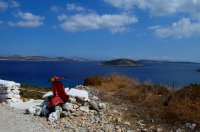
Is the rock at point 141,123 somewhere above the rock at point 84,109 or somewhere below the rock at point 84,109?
below

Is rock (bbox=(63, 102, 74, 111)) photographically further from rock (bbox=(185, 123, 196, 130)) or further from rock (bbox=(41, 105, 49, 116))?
rock (bbox=(185, 123, 196, 130))

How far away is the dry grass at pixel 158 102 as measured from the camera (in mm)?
11617

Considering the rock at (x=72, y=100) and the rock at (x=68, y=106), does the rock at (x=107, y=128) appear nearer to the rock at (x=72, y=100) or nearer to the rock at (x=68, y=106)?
the rock at (x=68, y=106)

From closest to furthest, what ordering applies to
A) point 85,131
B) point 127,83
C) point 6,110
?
1. point 85,131
2. point 6,110
3. point 127,83

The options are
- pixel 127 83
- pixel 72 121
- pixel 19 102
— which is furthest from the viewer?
pixel 127 83

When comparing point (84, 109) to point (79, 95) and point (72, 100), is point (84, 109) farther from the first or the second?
point (79, 95)

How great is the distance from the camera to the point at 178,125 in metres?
11.1

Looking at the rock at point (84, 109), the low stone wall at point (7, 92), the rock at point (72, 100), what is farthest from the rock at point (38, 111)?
the low stone wall at point (7, 92)

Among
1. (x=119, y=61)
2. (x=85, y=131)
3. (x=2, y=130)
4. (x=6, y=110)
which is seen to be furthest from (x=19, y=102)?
(x=119, y=61)

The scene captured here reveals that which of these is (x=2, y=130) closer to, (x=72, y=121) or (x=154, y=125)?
(x=72, y=121)

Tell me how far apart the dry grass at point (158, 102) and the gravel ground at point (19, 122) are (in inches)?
124

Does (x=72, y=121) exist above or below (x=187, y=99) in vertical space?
below

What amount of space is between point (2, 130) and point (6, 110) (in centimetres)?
394

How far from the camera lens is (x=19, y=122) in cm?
1230
